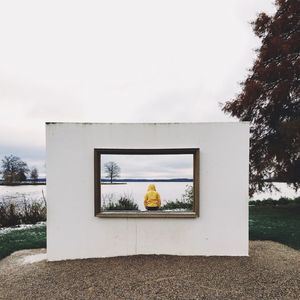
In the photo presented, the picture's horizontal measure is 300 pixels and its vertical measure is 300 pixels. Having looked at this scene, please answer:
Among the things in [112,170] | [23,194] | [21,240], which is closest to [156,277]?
[112,170]

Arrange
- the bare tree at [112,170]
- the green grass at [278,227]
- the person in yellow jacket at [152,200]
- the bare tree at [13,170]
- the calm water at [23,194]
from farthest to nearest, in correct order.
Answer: the bare tree at [13,170]
the calm water at [23,194]
the green grass at [278,227]
the person in yellow jacket at [152,200]
the bare tree at [112,170]

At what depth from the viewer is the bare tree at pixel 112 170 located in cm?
660

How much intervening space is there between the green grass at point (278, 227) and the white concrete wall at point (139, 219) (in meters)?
2.19

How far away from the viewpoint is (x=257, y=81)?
1288cm

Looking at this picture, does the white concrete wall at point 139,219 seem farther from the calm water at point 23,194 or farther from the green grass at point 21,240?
the calm water at point 23,194

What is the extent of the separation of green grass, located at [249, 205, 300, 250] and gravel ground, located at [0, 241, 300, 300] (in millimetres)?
1494

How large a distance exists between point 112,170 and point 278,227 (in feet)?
18.2

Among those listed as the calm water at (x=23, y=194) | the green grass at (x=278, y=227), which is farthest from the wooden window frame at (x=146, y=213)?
the calm water at (x=23, y=194)

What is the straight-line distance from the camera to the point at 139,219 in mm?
6062

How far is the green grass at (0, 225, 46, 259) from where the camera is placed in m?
7.24

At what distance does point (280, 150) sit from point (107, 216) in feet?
28.9

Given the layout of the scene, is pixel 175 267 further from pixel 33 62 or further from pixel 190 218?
pixel 33 62

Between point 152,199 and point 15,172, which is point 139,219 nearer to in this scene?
point 152,199

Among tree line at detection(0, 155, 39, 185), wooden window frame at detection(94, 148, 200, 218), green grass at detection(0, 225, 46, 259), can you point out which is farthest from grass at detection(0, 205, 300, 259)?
tree line at detection(0, 155, 39, 185)
